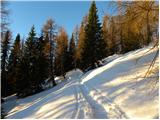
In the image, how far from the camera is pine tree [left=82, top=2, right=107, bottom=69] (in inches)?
1868

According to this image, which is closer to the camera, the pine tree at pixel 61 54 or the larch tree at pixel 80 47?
the larch tree at pixel 80 47

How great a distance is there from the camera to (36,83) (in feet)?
140

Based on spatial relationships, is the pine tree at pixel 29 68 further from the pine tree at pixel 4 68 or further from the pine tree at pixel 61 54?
the pine tree at pixel 61 54

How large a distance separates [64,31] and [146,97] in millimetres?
42901

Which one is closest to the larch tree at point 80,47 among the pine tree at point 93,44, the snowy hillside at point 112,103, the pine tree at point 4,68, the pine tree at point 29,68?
the pine tree at point 93,44

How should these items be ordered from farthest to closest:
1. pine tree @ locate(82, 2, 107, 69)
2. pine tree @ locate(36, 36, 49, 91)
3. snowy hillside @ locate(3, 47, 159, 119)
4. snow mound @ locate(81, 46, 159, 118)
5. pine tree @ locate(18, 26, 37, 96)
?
pine tree @ locate(82, 2, 107, 69)
pine tree @ locate(36, 36, 49, 91)
pine tree @ locate(18, 26, 37, 96)
snow mound @ locate(81, 46, 159, 118)
snowy hillside @ locate(3, 47, 159, 119)

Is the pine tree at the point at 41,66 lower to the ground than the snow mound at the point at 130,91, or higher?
higher

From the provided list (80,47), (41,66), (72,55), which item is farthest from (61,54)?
(41,66)

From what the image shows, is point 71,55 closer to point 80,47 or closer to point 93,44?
point 80,47

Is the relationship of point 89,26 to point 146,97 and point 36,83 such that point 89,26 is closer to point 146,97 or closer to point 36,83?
point 36,83

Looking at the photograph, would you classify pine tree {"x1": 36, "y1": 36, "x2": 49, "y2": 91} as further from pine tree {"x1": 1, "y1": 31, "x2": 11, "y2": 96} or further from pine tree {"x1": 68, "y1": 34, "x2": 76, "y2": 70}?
pine tree {"x1": 68, "y1": 34, "x2": 76, "y2": 70}

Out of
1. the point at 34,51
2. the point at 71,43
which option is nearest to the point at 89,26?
the point at 34,51

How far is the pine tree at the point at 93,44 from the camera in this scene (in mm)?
47438


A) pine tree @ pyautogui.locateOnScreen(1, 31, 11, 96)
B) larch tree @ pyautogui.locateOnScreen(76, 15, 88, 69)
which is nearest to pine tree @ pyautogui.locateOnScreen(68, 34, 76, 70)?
larch tree @ pyautogui.locateOnScreen(76, 15, 88, 69)
